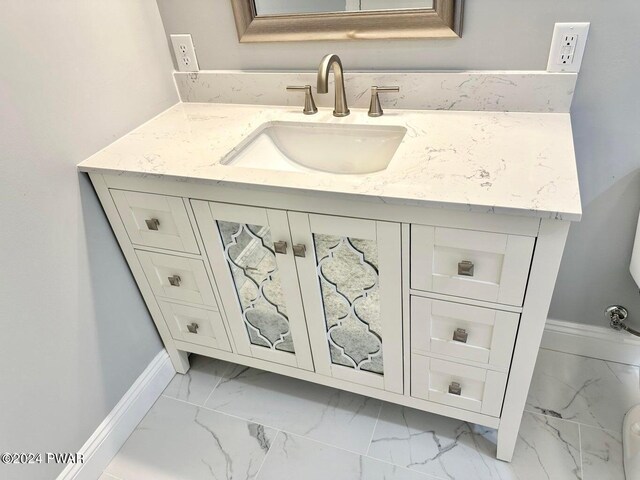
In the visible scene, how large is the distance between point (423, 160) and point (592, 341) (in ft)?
3.17

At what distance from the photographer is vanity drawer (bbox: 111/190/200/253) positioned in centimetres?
122

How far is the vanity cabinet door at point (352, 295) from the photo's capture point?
3.51ft

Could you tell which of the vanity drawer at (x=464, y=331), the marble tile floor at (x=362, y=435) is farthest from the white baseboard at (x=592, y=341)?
the vanity drawer at (x=464, y=331)

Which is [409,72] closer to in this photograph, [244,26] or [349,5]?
[349,5]

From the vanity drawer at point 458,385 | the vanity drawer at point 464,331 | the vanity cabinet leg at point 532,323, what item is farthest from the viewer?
the vanity drawer at point 458,385

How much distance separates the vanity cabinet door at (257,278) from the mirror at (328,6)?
598 mm

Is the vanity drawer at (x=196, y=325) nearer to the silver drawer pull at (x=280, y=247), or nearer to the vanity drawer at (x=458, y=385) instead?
the silver drawer pull at (x=280, y=247)

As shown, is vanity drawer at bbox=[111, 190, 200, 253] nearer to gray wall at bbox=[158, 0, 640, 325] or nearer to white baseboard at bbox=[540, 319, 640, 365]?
gray wall at bbox=[158, 0, 640, 325]

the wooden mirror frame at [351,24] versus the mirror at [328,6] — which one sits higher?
the mirror at [328,6]

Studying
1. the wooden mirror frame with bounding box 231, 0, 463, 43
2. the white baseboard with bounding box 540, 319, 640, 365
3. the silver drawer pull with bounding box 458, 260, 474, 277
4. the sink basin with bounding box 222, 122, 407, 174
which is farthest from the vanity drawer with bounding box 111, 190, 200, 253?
the white baseboard with bounding box 540, 319, 640, 365

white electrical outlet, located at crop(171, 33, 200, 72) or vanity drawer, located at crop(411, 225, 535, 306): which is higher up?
white electrical outlet, located at crop(171, 33, 200, 72)

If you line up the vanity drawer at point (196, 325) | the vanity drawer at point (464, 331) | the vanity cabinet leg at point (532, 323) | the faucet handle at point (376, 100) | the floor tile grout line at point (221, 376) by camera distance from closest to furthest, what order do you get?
1. the vanity cabinet leg at point (532, 323)
2. the vanity drawer at point (464, 331)
3. the faucet handle at point (376, 100)
4. the vanity drawer at point (196, 325)
5. the floor tile grout line at point (221, 376)

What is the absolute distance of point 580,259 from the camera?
1419 millimetres

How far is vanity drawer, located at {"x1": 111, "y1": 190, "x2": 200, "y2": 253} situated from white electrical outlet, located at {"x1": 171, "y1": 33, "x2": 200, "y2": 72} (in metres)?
0.51
